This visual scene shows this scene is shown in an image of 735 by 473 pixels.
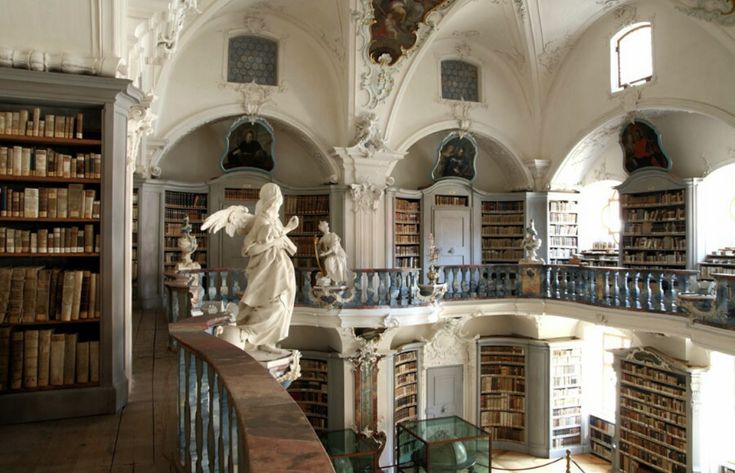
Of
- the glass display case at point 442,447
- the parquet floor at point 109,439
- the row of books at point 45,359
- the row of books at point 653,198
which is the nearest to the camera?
the parquet floor at point 109,439

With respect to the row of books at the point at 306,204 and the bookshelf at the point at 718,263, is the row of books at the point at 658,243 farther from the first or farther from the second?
the row of books at the point at 306,204

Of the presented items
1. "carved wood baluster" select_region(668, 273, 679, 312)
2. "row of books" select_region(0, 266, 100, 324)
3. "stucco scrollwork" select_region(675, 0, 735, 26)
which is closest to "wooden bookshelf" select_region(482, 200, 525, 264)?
"carved wood baluster" select_region(668, 273, 679, 312)

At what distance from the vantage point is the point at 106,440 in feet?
12.0

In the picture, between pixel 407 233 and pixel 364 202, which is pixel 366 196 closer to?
pixel 364 202

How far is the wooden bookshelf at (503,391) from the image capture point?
1307 centimetres

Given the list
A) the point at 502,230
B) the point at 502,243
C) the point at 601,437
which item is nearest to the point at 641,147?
the point at 502,230

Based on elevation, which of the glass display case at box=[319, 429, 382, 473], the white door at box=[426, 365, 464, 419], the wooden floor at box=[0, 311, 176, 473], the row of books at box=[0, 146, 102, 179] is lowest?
the glass display case at box=[319, 429, 382, 473]

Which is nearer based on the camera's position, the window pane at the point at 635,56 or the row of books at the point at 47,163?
the row of books at the point at 47,163

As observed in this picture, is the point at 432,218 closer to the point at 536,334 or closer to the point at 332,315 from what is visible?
the point at 536,334

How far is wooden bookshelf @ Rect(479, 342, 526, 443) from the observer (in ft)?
42.9

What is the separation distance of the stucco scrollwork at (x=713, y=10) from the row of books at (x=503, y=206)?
5.61 meters

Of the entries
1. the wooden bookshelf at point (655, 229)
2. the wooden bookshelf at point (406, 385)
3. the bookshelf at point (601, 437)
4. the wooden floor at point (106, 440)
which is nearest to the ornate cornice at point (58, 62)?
the wooden floor at point (106, 440)

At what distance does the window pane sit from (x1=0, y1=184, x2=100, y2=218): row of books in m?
11.1

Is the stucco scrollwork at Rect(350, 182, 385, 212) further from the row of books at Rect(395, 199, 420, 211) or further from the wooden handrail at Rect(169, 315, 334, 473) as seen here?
the wooden handrail at Rect(169, 315, 334, 473)
